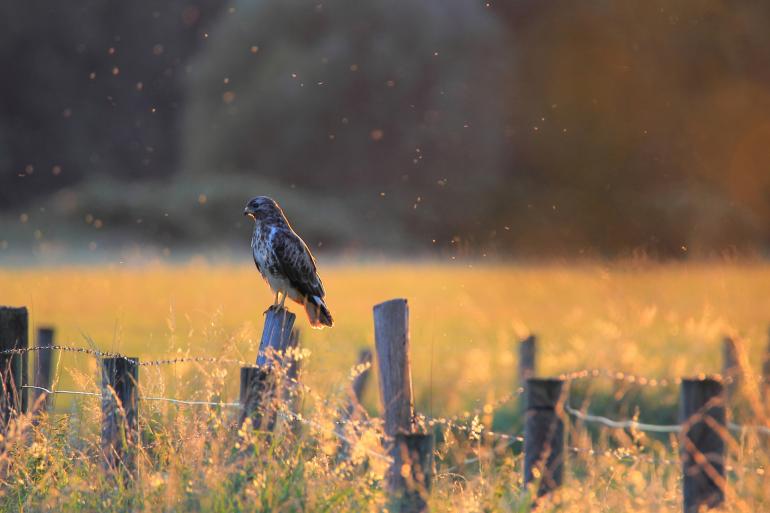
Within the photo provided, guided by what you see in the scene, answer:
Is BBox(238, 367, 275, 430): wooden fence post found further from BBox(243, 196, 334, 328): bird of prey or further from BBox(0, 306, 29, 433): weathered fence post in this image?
BBox(243, 196, 334, 328): bird of prey

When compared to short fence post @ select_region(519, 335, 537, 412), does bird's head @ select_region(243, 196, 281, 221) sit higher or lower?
higher

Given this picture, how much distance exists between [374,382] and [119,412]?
766 cm

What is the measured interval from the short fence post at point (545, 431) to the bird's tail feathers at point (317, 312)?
4478 millimetres

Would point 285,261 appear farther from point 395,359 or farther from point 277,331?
point 395,359

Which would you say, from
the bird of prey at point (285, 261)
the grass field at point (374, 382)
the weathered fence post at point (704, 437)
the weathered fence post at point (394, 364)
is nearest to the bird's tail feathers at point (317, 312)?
the bird of prey at point (285, 261)

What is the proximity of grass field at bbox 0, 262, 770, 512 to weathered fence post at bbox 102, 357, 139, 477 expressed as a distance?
0.42ft

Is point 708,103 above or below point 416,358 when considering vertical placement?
above

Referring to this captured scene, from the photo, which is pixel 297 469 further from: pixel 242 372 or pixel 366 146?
pixel 366 146

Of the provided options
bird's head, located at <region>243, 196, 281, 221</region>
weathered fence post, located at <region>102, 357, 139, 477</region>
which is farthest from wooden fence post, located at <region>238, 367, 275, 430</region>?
bird's head, located at <region>243, 196, 281, 221</region>

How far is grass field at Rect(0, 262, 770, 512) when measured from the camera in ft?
18.7

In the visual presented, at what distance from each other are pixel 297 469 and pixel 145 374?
1.66 meters

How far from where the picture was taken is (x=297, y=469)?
5.60 metres

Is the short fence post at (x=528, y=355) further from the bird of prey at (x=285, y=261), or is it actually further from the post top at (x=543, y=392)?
the post top at (x=543, y=392)

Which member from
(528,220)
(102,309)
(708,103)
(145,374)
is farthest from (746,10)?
(145,374)
